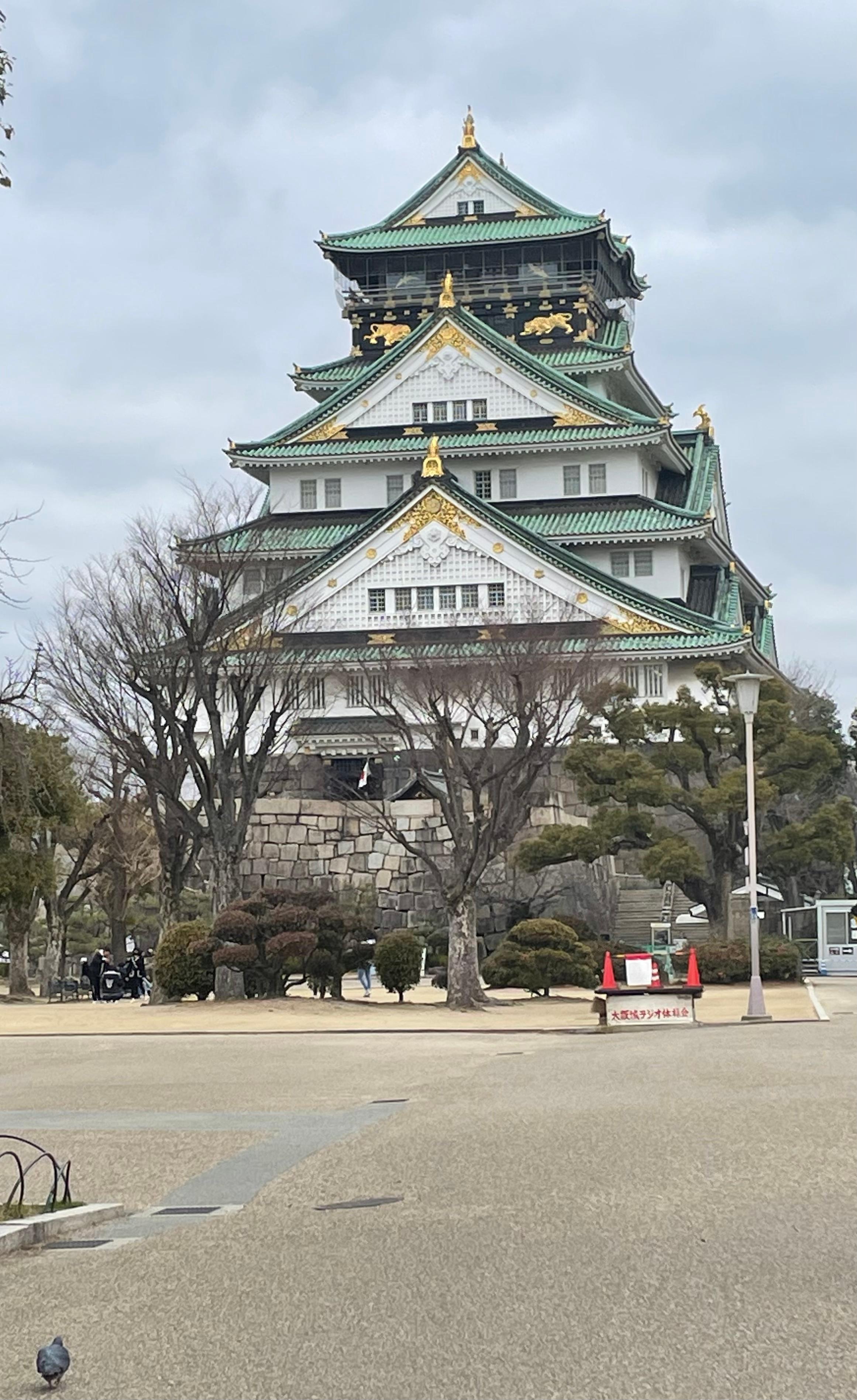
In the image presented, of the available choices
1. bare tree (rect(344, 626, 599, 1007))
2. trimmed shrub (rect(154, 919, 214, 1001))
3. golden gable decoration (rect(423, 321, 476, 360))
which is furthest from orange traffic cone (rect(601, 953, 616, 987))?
golden gable decoration (rect(423, 321, 476, 360))

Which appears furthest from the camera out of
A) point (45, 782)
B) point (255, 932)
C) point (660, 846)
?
point (660, 846)

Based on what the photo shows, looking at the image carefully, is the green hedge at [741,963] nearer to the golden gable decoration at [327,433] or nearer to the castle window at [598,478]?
the castle window at [598,478]

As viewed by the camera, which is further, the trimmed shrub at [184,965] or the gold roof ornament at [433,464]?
the gold roof ornament at [433,464]

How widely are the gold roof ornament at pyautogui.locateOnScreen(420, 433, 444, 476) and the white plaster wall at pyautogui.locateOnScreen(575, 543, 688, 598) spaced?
5.75m

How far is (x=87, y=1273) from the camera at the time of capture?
897cm

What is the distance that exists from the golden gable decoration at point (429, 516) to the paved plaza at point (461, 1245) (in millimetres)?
39783

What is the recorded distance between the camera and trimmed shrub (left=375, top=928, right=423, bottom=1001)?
34.6m

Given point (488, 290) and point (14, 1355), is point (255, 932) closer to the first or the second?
point (14, 1355)

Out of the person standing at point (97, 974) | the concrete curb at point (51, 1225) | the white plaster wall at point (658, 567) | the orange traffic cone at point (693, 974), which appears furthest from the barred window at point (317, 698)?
the concrete curb at point (51, 1225)

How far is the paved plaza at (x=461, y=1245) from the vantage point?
6.80 metres

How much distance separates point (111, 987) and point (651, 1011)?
692 inches

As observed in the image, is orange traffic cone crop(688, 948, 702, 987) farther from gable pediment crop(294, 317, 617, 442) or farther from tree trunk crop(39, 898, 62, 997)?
gable pediment crop(294, 317, 617, 442)

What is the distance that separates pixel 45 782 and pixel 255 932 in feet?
25.2

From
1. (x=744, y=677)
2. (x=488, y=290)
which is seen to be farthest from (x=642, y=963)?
(x=488, y=290)
